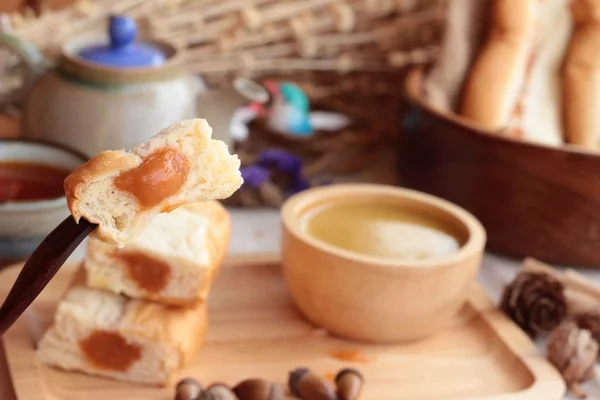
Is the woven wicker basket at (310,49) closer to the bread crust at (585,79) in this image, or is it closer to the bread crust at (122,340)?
the bread crust at (585,79)

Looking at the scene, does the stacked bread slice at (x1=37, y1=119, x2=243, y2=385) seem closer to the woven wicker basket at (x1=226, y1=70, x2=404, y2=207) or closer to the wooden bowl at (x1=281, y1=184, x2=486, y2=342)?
the wooden bowl at (x1=281, y1=184, x2=486, y2=342)

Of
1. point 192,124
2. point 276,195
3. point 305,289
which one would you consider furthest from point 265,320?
point 192,124

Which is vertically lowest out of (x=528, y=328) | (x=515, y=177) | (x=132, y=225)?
(x=528, y=328)

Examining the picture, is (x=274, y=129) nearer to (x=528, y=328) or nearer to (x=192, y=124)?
(x=528, y=328)

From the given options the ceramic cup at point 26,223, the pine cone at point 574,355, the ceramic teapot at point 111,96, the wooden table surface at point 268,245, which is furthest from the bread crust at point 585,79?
the ceramic cup at point 26,223

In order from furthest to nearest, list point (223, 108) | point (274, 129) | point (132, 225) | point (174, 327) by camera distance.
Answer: point (274, 129) < point (223, 108) < point (174, 327) < point (132, 225)

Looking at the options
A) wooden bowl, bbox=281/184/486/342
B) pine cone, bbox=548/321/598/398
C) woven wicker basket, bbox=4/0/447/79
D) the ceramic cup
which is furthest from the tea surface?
woven wicker basket, bbox=4/0/447/79

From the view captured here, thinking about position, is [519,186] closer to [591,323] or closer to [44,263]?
[591,323]
